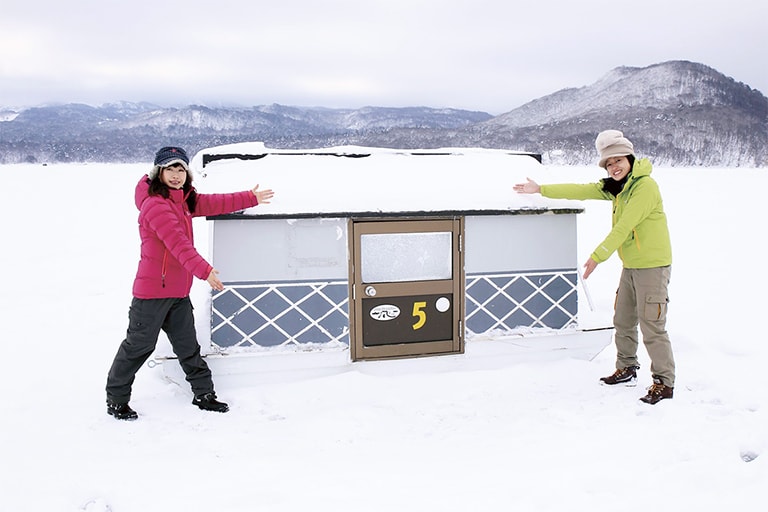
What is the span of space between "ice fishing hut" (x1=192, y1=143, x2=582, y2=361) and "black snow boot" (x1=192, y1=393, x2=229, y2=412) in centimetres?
35

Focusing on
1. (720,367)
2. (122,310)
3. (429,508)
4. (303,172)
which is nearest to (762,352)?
(720,367)

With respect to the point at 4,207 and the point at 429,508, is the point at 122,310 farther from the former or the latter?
the point at 4,207

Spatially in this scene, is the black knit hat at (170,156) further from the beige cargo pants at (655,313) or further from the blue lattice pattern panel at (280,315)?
the beige cargo pants at (655,313)

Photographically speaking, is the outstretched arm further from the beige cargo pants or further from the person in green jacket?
the beige cargo pants

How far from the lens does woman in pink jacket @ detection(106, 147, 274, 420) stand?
10.6 ft

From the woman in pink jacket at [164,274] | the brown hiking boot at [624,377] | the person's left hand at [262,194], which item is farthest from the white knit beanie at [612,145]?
the woman in pink jacket at [164,274]

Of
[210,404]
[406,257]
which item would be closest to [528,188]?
[406,257]

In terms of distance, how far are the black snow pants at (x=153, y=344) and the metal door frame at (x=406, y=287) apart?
1039 mm

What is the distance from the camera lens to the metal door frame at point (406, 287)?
12.8ft

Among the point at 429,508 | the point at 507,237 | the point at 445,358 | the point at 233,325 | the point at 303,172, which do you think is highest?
the point at 303,172

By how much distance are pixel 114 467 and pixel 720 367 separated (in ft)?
13.7

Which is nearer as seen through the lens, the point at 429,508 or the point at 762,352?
the point at 429,508

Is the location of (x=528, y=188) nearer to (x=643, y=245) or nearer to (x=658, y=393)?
(x=643, y=245)

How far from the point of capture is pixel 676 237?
1156 cm
